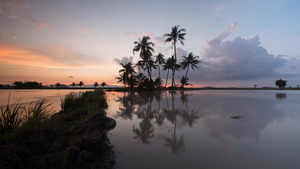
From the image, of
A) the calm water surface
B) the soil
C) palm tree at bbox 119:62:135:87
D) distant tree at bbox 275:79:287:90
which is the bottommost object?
the calm water surface

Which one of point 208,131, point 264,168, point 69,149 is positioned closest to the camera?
point 69,149

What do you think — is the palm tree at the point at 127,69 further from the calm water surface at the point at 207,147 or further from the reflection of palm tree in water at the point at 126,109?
the calm water surface at the point at 207,147

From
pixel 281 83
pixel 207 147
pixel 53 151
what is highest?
pixel 281 83

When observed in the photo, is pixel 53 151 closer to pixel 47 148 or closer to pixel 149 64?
pixel 47 148

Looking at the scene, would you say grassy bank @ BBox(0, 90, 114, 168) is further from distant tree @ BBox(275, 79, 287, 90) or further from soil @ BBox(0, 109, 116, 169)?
distant tree @ BBox(275, 79, 287, 90)

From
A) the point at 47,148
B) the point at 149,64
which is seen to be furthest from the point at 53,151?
the point at 149,64

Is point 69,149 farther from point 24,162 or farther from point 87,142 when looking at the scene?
point 24,162

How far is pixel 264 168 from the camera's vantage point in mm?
1959

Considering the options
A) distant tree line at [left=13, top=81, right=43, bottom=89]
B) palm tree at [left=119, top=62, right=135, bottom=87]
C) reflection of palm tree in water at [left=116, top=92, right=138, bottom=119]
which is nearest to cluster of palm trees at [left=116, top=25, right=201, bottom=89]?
palm tree at [left=119, top=62, right=135, bottom=87]

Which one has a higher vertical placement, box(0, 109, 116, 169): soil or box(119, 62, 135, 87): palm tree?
box(119, 62, 135, 87): palm tree

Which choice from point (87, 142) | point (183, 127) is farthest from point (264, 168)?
point (87, 142)

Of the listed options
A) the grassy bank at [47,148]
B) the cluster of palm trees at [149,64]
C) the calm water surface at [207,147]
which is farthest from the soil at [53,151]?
the cluster of palm trees at [149,64]

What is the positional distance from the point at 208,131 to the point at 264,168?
1.65 m

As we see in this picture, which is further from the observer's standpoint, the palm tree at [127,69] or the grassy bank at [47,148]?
the palm tree at [127,69]
